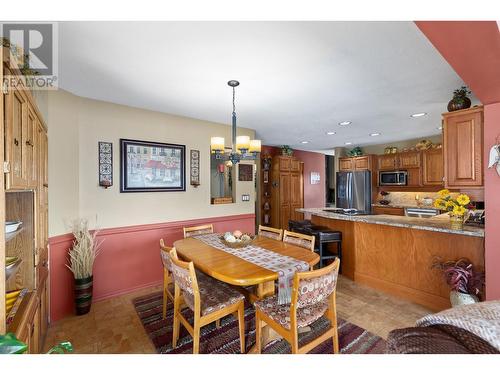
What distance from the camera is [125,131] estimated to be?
2865 millimetres

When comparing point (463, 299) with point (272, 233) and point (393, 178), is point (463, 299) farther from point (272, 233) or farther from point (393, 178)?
point (393, 178)

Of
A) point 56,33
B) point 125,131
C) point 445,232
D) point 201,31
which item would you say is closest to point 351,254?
point 445,232

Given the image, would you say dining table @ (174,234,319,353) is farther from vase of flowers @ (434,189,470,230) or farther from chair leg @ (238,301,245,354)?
vase of flowers @ (434,189,470,230)

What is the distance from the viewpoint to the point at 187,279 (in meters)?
1.60

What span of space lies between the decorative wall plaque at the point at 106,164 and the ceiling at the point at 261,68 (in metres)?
0.55

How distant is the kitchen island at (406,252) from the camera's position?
232 cm

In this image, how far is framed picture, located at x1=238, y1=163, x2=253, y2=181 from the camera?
4002mm

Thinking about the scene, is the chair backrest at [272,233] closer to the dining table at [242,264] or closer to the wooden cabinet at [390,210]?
the dining table at [242,264]

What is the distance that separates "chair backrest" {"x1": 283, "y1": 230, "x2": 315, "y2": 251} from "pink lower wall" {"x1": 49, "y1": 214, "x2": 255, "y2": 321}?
156cm

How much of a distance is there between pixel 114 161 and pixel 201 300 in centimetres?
200

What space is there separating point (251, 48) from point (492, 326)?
1.88 meters

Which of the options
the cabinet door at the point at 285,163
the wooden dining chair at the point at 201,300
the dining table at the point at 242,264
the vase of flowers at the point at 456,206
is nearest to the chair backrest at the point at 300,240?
the dining table at the point at 242,264

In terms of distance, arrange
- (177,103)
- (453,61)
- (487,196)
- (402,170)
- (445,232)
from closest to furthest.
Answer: (453,61) < (487,196) < (445,232) < (177,103) < (402,170)
